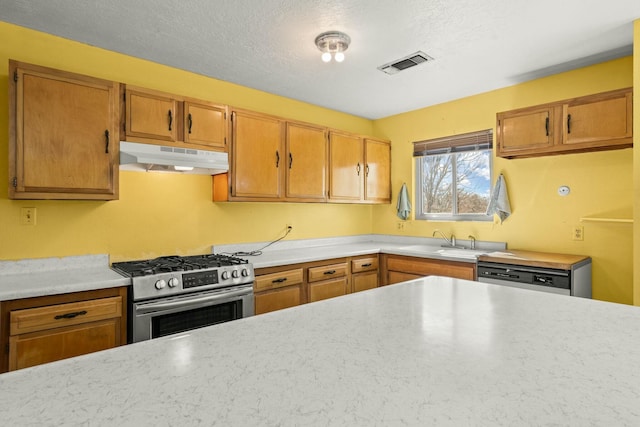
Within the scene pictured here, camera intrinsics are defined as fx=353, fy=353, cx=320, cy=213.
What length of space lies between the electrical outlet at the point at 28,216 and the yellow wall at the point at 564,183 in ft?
12.2

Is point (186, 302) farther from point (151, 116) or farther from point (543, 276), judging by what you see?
point (543, 276)

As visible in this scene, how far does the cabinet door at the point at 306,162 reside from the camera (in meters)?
3.44

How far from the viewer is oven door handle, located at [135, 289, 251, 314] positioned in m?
2.22

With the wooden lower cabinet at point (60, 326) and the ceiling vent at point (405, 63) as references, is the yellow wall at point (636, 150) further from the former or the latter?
the wooden lower cabinet at point (60, 326)

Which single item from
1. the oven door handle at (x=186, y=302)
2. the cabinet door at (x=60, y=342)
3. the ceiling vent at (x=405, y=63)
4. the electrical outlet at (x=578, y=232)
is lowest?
the cabinet door at (x=60, y=342)

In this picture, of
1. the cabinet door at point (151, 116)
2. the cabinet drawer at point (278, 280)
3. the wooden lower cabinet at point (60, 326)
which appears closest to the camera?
the wooden lower cabinet at point (60, 326)

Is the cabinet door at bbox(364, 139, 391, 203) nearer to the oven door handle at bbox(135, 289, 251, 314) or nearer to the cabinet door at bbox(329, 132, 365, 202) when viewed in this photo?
the cabinet door at bbox(329, 132, 365, 202)

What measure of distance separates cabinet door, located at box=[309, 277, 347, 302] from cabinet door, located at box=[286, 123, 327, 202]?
2.79 ft

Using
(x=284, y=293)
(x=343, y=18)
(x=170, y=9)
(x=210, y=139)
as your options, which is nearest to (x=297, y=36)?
(x=343, y=18)

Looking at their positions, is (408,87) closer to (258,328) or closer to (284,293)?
(284,293)

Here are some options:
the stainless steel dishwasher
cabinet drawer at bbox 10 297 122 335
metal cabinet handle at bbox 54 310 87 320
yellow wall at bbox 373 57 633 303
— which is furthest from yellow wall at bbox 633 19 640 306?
metal cabinet handle at bbox 54 310 87 320

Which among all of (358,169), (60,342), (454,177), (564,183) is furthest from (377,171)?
(60,342)

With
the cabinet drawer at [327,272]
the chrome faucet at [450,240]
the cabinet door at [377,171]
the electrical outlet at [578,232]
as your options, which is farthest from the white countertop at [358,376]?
the cabinet door at [377,171]

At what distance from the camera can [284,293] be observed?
A: 10.0 ft
